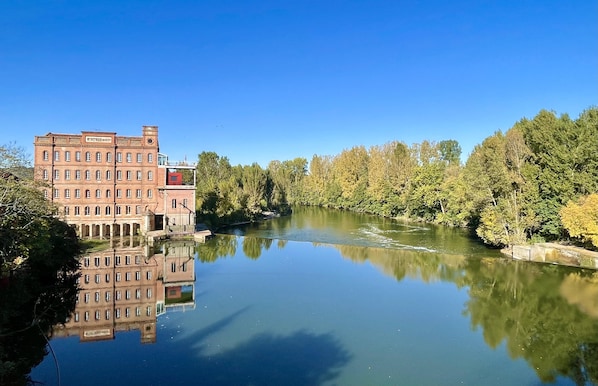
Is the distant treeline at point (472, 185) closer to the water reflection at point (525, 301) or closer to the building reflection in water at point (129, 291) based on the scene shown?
the water reflection at point (525, 301)

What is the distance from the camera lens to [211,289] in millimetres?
20484

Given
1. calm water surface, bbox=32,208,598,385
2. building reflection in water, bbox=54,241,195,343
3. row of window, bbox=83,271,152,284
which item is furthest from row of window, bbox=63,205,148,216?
row of window, bbox=83,271,152,284

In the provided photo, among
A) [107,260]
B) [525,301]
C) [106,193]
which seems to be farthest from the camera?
[106,193]

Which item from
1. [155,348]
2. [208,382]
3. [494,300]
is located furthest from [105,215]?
[494,300]

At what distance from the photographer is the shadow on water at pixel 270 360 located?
1112cm

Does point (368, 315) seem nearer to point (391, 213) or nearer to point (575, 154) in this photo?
point (575, 154)

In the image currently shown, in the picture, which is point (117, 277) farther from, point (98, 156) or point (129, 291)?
point (98, 156)

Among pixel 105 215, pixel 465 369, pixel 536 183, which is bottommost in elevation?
pixel 465 369

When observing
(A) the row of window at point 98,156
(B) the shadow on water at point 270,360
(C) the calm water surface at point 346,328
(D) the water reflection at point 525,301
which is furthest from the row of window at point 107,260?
(B) the shadow on water at point 270,360

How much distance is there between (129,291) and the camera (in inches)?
778

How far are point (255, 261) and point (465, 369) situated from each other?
17691 mm

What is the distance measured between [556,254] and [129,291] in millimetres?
26420

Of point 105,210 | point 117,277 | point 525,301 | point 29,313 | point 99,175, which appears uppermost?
point 99,175

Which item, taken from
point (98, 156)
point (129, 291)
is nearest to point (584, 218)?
point (129, 291)
